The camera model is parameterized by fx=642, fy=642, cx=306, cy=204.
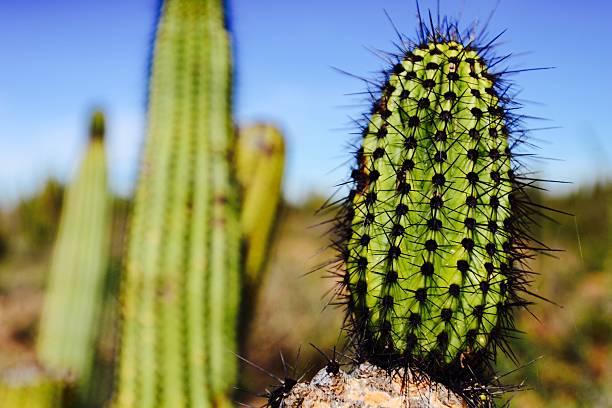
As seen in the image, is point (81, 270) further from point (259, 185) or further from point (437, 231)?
point (437, 231)

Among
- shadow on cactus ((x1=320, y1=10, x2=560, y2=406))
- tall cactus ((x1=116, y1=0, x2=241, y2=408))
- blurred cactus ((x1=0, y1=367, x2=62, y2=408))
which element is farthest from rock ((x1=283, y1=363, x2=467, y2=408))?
blurred cactus ((x1=0, y1=367, x2=62, y2=408))

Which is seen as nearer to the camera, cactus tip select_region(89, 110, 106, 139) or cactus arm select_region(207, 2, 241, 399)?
cactus arm select_region(207, 2, 241, 399)

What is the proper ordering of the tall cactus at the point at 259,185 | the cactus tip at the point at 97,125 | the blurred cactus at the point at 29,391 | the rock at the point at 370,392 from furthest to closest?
1. the cactus tip at the point at 97,125
2. the tall cactus at the point at 259,185
3. the blurred cactus at the point at 29,391
4. the rock at the point at 370,392

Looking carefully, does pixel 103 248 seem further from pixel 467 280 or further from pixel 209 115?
pixel 467 280

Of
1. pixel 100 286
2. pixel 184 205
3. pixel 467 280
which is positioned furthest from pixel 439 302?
pixel 100 286

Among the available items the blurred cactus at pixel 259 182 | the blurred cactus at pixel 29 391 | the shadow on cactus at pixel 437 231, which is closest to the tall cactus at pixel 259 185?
the blurred cactus at pixel 259 182

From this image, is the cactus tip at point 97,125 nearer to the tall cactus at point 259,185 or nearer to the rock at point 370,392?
the tall cactus at point 259,185

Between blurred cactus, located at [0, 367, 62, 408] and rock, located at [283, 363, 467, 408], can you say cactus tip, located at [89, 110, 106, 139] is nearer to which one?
blurred cactus, located at [0, 367, 62, 408]
